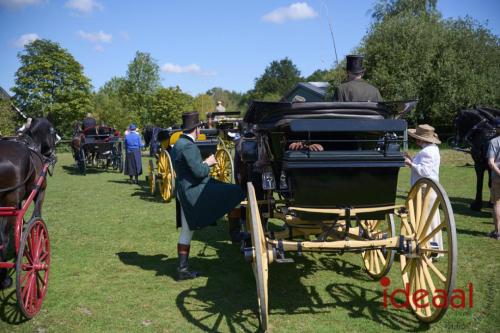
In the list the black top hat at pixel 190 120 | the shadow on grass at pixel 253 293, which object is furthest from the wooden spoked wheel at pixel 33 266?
the black top hat at pixel 190 120

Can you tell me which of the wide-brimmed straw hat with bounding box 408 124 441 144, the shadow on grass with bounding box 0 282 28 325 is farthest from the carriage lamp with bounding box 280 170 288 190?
the shadow on grass with bounding box 0 282 28 325

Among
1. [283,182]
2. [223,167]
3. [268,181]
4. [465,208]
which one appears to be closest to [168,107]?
[223,167]

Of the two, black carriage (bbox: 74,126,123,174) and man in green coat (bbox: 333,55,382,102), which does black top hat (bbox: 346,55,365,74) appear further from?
black carriage (bbox: 74,126,123,174)

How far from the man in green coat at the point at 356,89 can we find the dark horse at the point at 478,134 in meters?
4.29

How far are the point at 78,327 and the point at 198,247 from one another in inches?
103

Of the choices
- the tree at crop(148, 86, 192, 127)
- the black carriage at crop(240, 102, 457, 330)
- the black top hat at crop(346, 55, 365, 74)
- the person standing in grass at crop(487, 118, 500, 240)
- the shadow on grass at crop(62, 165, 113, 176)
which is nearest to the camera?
the black carriage at crop(240, 102, 457, 330)

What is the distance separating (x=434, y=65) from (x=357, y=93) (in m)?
24.6

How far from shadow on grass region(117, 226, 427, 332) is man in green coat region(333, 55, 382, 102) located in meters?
2.03

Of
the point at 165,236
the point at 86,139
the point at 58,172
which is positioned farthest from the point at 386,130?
the point at 58,172

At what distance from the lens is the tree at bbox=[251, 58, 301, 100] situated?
271 feet

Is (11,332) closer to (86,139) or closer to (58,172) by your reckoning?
(86,139)

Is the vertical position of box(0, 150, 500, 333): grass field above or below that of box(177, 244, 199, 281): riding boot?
below

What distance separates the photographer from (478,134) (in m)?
8.72

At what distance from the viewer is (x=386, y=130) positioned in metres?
3.40
